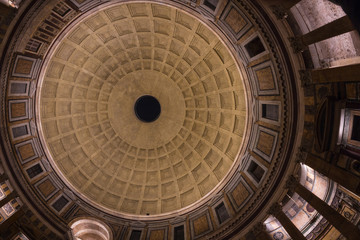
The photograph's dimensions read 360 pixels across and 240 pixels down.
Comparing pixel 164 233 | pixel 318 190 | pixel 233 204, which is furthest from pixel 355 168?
pixel 164 233

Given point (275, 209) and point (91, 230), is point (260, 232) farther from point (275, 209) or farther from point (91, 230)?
point (91, 230)

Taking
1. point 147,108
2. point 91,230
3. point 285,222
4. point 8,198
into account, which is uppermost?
point 147,108

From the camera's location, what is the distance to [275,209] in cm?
1644

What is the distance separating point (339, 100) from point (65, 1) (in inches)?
708

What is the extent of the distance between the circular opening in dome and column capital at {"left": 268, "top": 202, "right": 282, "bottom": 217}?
51.1 ft

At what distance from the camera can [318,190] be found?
16062mm

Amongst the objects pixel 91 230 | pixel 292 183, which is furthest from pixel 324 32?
pixel 91 230

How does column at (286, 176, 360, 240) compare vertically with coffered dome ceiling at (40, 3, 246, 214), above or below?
below

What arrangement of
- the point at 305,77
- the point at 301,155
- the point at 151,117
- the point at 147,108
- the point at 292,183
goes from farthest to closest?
the point at 147,108, the point at 151,117, the point at 292,183, the point at 301,155, the point at 305,77

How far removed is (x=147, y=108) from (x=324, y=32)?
19.9m

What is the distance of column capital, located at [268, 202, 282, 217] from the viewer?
16.3m

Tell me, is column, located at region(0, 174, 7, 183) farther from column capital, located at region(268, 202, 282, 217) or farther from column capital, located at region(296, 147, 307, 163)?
column capital, located at region(296, 147, 307, 163)

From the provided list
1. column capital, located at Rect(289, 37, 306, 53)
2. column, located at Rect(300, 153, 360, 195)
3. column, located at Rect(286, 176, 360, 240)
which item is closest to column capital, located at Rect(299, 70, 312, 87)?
column capital, located at Rect(289, 37, 306, 53)

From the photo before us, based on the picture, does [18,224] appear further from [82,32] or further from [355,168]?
[355,168]
